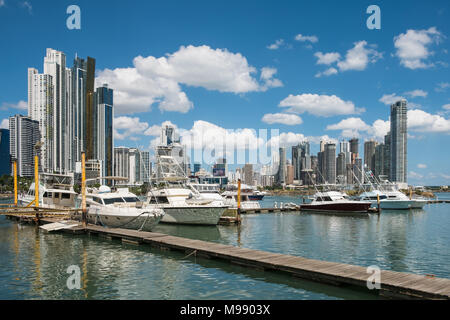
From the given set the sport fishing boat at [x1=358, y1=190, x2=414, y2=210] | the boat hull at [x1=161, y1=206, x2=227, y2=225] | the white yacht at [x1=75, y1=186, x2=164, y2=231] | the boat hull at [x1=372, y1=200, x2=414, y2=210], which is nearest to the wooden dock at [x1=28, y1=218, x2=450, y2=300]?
the white yacht at [x1=75, y1=186, x2=164, y2=231]

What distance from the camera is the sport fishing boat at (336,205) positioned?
195ft

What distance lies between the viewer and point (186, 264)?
20344mm

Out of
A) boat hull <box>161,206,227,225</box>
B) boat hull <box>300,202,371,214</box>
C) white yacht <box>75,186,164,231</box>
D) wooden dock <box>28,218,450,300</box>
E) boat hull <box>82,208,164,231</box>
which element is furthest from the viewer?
boat hull <box>300,202,371,214</box>

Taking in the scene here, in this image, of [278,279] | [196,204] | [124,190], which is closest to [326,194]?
[196,204]

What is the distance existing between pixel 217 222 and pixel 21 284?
2510 cm

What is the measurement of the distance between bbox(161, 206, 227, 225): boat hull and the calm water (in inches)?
138

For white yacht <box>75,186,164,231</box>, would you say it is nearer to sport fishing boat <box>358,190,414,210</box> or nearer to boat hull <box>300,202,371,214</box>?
boat hull <box>300,202,371,214</box>

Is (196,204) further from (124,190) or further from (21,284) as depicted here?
(21,284)

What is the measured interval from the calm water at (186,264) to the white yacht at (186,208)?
362cm

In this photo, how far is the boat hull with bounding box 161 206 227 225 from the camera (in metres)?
38.5

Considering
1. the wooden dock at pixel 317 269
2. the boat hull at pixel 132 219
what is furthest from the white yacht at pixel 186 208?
the wooden dock at pixel 317 269

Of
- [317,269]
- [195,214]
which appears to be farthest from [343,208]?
[317,269]

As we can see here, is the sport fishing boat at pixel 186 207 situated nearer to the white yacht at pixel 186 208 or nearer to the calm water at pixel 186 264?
the white yacht at pixel 186 208
